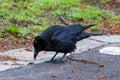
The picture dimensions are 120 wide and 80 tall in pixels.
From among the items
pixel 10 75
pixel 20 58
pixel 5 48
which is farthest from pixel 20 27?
pixel 10 75

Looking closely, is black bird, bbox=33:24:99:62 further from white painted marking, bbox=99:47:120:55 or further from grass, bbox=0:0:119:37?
grass, bbox=0:0:119:37

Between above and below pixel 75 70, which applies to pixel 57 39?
above

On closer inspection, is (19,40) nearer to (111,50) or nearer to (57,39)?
(111,50)

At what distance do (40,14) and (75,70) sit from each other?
160 inches

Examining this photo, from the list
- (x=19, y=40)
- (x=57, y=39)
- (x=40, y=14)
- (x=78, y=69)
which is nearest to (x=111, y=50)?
(x=78, y=69)

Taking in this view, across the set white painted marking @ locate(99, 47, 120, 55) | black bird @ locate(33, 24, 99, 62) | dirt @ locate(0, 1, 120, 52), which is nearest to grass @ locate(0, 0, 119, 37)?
dirt @ locate(0, 1, 120, 52)

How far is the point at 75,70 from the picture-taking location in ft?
24.0

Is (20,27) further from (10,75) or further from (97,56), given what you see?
(10,75)

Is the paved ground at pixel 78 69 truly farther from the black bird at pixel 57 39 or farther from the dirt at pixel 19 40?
the dirt at pixel 19 40

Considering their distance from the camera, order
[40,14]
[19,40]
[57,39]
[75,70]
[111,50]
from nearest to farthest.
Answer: [75,70] < [57,39] < [111,50] < [19,40] < [40,14]

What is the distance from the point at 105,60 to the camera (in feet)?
26.2

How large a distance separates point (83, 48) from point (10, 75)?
2372 millimetres

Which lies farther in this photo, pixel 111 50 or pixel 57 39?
pixel 111 50

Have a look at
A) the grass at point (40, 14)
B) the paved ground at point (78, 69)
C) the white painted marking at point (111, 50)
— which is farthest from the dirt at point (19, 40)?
the white painted marking at point (111, 50)
